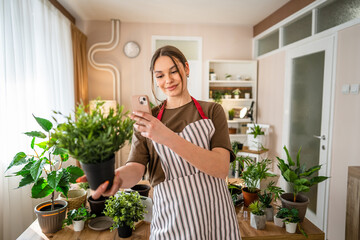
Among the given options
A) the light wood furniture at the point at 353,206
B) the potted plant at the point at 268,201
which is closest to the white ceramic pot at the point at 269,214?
the potted plant at the point at 268,201

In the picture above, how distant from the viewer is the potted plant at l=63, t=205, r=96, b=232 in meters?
1.32

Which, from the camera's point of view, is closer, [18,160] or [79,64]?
[18,160]

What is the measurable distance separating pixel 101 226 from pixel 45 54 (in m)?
2.30

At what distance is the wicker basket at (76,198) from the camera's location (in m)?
1.46

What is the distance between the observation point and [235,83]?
15.0ft

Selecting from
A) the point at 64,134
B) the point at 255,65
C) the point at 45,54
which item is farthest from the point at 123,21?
the point at 64,134

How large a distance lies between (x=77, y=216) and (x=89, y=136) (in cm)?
97

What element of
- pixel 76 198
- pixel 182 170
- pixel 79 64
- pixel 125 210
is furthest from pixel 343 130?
pixel 79 64

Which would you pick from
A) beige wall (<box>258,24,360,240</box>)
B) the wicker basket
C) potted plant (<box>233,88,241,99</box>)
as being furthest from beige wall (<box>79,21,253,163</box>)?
the wicker basket

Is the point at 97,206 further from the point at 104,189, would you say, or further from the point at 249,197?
the point at 249,197

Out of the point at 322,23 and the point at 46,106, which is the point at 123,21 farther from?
the point at 322,23

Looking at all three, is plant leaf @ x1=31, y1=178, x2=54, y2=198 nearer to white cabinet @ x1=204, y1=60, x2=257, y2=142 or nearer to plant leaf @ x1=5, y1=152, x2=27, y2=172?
plant leaf @ x1=5, y1=152, x2=27, y2=172

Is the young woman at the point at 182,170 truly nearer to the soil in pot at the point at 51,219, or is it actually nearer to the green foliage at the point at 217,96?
the soil in pot at the point at 51,219

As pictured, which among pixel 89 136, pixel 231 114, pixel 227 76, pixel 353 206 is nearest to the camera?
pixel 89 136
